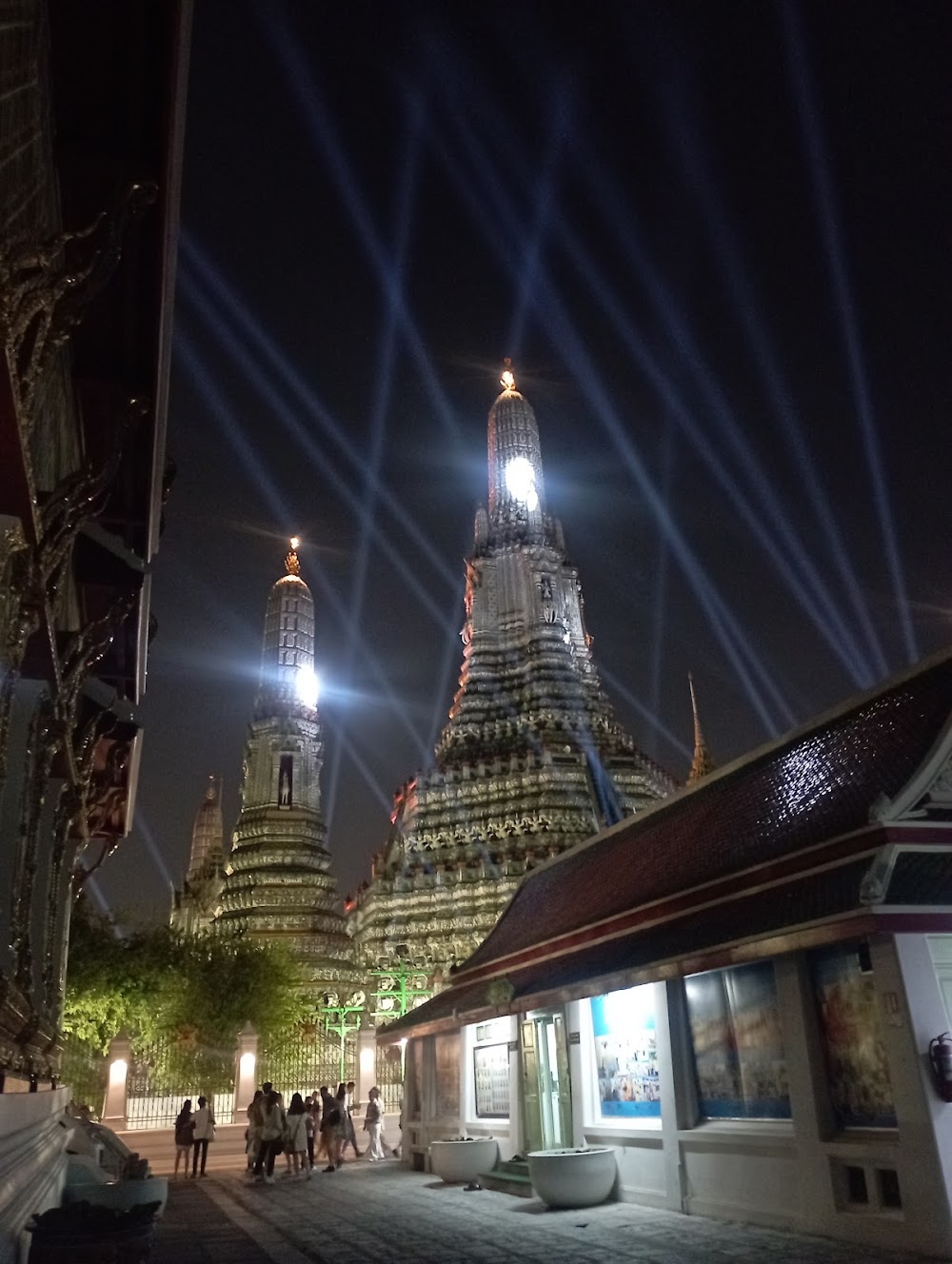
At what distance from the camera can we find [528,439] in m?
55.0

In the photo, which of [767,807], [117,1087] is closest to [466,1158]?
[767,807]

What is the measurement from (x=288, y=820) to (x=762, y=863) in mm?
37490

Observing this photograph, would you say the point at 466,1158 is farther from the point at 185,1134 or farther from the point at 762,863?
the point at 762,863

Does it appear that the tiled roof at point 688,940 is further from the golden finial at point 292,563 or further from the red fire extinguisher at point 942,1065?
the golden finial at point 292,563

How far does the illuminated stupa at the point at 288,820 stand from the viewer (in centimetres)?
4044

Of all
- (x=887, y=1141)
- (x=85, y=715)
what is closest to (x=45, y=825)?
(x=85, y=715)

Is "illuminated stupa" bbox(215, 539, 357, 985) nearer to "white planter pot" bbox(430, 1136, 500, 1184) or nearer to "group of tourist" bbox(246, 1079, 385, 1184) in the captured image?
"group of tourist" bbox(246, 1079, 385, 1184)

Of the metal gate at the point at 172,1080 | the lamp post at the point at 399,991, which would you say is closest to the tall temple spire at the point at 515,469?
the lamp post at the point at 399,991

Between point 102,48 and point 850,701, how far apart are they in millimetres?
9937

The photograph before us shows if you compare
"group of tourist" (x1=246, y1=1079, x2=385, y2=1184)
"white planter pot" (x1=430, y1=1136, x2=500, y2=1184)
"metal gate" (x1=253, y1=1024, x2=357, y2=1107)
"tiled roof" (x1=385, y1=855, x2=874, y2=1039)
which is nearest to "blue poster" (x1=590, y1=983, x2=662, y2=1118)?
"tiled roof" (x1=385, y1=855, x2=874, y2=1039)

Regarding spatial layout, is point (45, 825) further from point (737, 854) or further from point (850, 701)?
point (850, 701)

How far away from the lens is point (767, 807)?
37.2ft

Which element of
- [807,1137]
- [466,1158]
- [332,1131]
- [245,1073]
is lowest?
[466,1158]

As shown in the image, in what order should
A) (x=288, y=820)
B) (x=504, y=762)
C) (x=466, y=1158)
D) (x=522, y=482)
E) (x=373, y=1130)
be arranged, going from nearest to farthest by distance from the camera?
→ (x=466, y=1158), (x=373, y=1130), (x=504, y=762), (x=288, y=820), (x=522, y=482)
